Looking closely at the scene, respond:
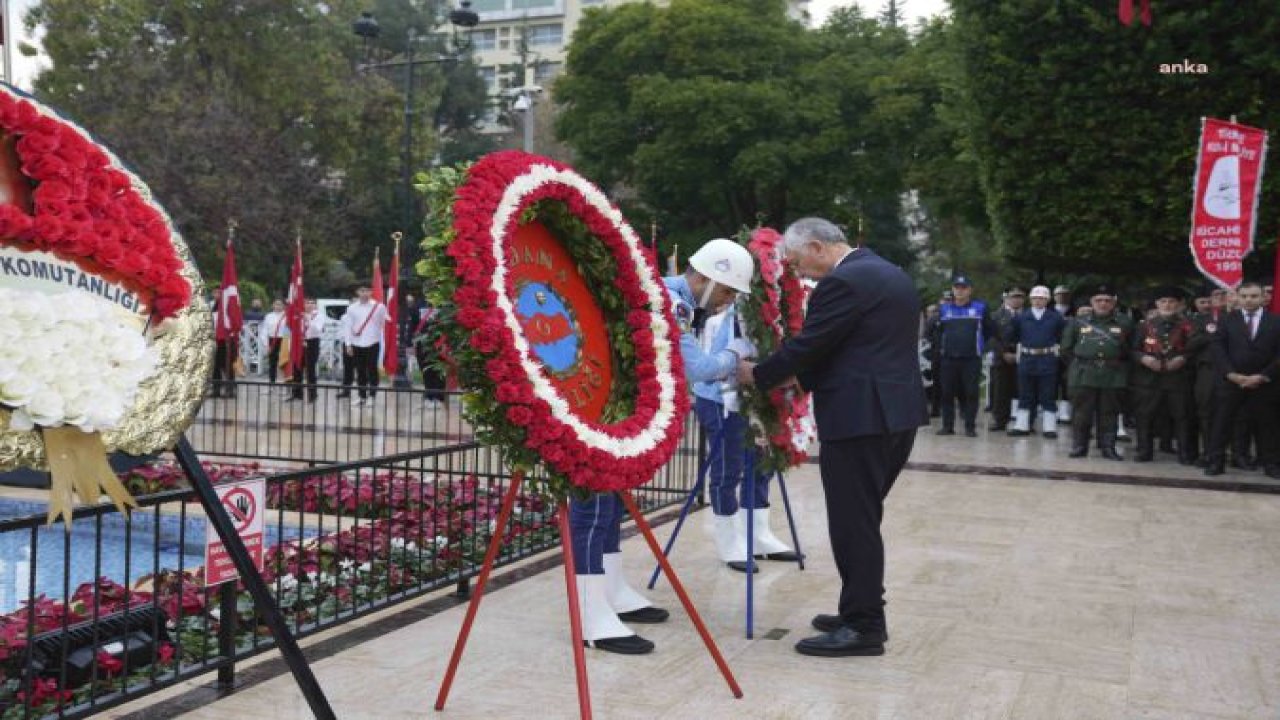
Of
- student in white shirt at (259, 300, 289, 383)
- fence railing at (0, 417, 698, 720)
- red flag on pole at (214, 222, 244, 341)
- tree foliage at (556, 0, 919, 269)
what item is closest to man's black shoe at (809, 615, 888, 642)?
fence railing at (0, 417, 698, 720)

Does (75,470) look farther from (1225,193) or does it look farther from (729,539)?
(1225,193)

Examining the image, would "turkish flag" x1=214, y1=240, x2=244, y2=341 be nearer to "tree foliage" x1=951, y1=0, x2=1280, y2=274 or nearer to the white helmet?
"tree foliage" x1=951, y1=0, x2=1280, y2=274

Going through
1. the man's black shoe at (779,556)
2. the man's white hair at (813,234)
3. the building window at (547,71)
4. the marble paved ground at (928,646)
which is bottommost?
the marble paved ground at (928,646)

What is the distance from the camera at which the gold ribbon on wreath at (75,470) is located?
2.68m

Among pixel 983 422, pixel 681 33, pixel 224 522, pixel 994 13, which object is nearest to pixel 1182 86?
pixel 994 13

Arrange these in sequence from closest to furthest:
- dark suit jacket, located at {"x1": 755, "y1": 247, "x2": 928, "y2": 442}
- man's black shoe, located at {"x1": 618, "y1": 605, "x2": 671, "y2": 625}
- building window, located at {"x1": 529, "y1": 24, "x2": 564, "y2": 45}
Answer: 1. dark suit jacket, located at {"x1": 755, "y1": 247, "x2": 928, "y2": 442}
2. man's black shoe, located at {"x1": 618, "y1": 605, "x2": 671, "y2": 625}
3. building window, located at {"x1": 529, "y1": 24, "x2": 564, "y2": 45}

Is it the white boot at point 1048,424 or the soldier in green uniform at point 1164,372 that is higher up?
the soldier in green uniform at point 1164,372

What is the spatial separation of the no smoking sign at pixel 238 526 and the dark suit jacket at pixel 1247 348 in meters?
10.4

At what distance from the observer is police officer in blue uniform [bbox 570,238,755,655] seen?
18.1ft

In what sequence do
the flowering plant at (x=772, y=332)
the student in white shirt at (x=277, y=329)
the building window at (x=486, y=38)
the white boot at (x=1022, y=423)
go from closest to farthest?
the flowering plant at (x=772, y=332), the white boot at (x=1022, y=423), the student in white shirt at (x=277, y=329), the building window at (x=486, y=38)

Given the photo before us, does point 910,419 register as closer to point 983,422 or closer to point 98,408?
point 98,408

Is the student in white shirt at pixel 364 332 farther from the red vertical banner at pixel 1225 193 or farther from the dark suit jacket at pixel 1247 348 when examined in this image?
the dark suit jacket at pixel 1247 348

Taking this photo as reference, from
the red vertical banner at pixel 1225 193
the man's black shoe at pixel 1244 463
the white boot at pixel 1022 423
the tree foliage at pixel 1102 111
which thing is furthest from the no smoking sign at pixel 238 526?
the tree foliage at pixel 1102 111

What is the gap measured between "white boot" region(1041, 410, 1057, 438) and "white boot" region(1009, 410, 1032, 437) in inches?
8.0
